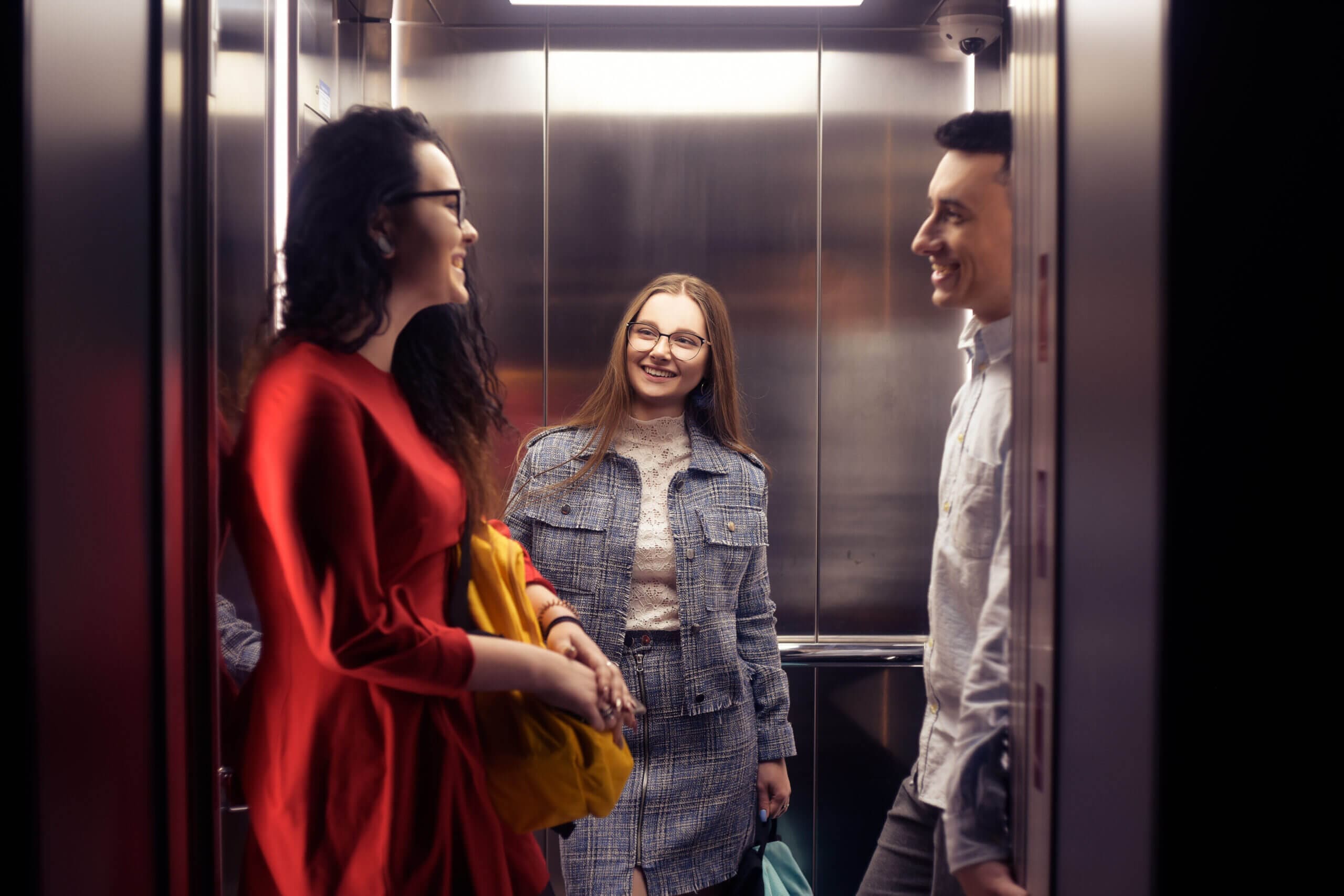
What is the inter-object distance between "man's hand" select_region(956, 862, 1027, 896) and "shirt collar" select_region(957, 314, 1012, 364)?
0.66m

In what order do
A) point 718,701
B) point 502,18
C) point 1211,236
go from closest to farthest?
point 1211,236
point 718,701
point 502,18

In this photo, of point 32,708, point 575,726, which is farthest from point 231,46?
point 575,726

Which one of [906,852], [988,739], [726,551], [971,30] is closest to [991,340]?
[988,739]

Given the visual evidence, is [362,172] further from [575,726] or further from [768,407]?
[768,407]

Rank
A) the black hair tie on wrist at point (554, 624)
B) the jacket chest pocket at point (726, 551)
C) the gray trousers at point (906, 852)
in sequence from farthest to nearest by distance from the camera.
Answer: the jacket chest pocket at point (726, 551) → the gray trousers at point (906, 852) → the black hair tie on wrist at point (554, 624)

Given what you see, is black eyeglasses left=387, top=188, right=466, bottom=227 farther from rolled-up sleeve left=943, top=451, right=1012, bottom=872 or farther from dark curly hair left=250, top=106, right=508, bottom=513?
rolled-up sleeve left=943, top=451, right=1012, bottom=872

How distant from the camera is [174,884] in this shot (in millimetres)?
1134

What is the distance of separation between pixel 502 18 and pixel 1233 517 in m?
2.57

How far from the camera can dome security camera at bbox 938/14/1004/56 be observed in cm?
243

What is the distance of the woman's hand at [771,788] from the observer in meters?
2.30

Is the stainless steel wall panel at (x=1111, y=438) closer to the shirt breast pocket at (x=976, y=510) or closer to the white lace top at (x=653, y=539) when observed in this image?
the shirt breast pocket at (x=976, y=510)

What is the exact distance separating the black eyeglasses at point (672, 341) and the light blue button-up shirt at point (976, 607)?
3.24ft

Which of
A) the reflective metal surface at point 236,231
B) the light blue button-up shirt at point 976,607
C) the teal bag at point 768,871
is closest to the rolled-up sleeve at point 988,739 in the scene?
the light blue button-up shirt at point 976,607

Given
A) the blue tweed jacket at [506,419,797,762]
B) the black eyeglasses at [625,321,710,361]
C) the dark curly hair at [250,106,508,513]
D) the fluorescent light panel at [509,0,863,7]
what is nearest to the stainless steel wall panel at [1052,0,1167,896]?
the dark curly hair at [250,106,508,513]
